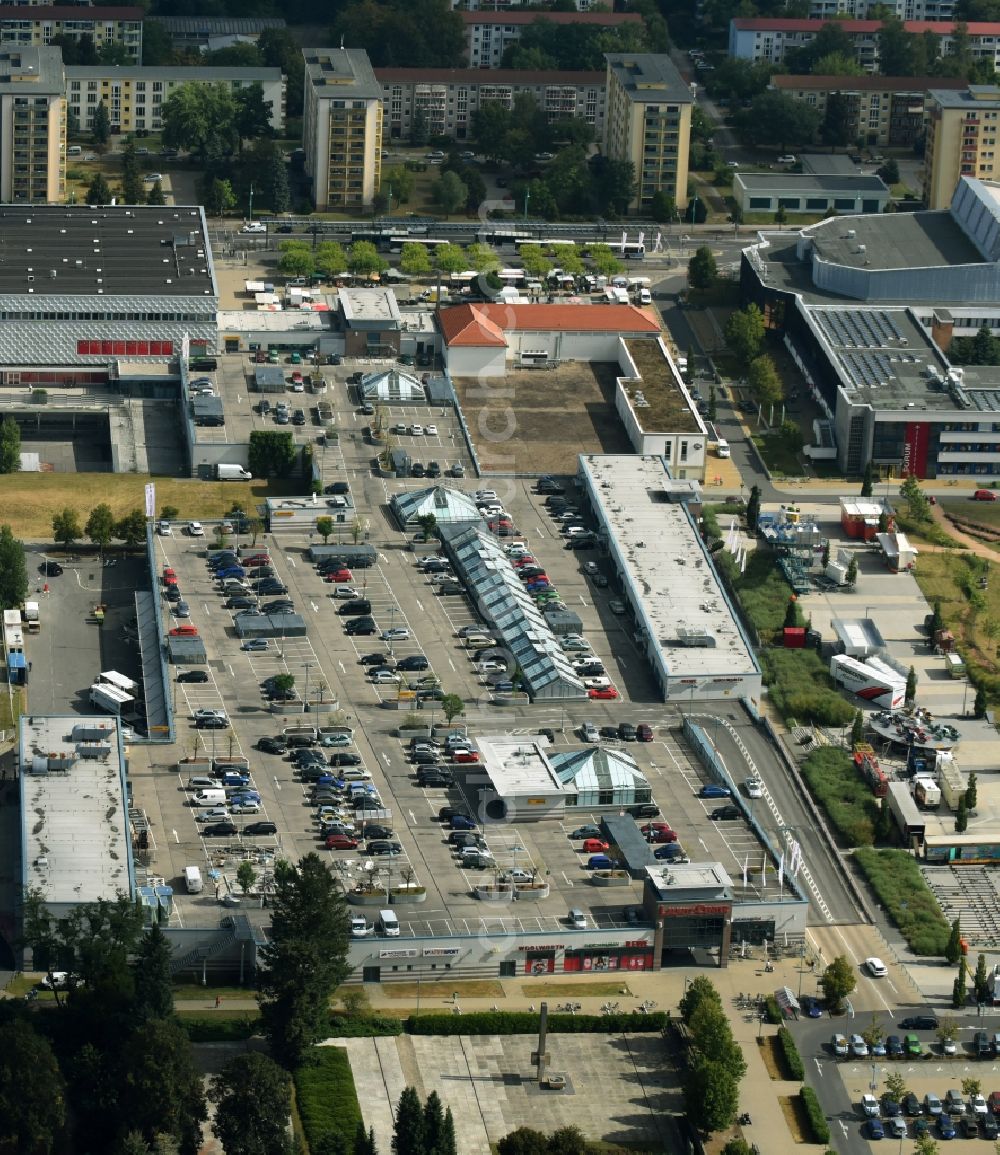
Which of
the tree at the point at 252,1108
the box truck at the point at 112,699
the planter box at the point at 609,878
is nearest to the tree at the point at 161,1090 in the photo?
the tree at the point at 252,1108

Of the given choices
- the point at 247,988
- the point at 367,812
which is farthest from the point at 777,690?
the point at 247,988

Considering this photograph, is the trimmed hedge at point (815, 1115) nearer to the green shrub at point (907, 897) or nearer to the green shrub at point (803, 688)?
the green shrub at point (907, 897)

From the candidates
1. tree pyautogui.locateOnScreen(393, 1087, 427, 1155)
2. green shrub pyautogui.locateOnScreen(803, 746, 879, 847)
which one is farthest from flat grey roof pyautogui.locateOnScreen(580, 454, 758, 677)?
tree pyautogui.locateOnScreen(393, 1087, 427, 1155)

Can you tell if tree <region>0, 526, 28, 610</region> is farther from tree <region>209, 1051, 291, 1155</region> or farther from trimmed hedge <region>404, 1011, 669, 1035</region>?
tree <region>209, 1051, 291, 1155</region>

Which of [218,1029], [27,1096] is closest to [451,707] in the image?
[218,1029]

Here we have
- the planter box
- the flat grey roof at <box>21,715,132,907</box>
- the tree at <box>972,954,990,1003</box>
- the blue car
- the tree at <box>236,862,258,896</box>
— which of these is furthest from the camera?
the blue car

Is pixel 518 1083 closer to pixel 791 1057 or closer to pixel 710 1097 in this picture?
pixel 710 1097

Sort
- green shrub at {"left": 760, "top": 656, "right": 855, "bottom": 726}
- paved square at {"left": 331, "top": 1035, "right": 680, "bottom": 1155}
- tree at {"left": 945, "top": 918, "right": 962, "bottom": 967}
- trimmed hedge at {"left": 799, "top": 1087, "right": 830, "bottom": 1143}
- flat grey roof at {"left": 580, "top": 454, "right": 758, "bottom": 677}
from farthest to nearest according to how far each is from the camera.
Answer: flat grey roof at {"left": 580, "top": 454, "right": 758, "bottom": 677} → green shrub at {"left": 760, "top": 656, "right": 855, "bottom": 726} → tree at {"left": 945, "top": 918, "right": 962, "bottom": 967} → paved square at {"left": 331, "top": 1035, "right": 680, "bottom": 1155} → trimmed hedge at {"left": 799, "top": 1087, "right": 830, "bottom": 1143}
